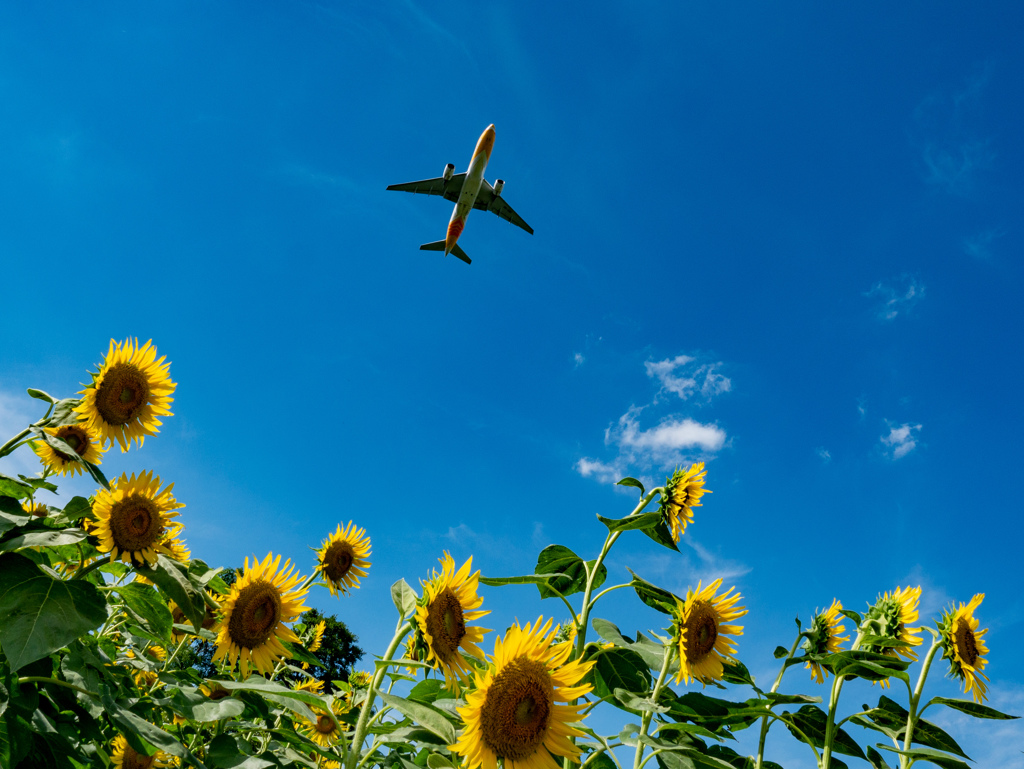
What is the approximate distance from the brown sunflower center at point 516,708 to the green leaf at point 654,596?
1.04 metres

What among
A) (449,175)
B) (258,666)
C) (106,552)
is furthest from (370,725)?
(449,175)

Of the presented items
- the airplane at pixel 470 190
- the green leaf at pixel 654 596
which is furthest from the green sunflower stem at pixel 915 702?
the airplane at pixel 470 190

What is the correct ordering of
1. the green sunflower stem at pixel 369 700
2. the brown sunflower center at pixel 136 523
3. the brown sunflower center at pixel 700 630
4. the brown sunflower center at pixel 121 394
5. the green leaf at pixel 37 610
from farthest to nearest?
the brown sunflower center at pixel 121 394
the brown sunflower center at pixel 136 523
the brown sunflower center at pixel 700 630
the green sunflower stem at pixel 369 700
the green leaf at pixel 37 610

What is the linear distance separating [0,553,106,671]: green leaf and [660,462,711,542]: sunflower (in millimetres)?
3075

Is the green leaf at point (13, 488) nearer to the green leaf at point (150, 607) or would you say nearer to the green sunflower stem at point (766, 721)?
the green leaf at point (150, 607)

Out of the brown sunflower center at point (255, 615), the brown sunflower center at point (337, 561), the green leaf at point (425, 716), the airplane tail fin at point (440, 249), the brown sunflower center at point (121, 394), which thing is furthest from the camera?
the airplane tail fin at point (440, 249)

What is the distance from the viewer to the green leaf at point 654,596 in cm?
348

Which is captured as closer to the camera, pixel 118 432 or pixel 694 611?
pixel 694 611

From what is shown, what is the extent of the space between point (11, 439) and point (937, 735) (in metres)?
4.75

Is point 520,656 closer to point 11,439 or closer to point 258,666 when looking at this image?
point 258,666

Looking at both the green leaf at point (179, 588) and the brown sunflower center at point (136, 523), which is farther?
the brown sunflower center at point (136, 523)

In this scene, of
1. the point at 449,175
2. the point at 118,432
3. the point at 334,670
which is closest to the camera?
the point at 118,432

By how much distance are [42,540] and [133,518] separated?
30.3 inches

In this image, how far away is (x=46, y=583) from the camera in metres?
2.93
